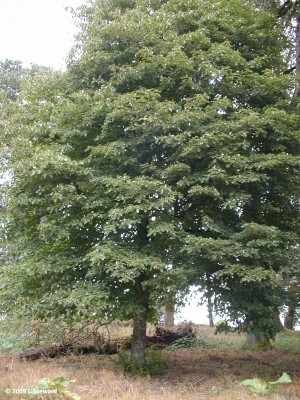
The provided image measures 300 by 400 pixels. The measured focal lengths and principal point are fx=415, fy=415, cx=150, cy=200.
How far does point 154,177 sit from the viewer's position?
29.8ft

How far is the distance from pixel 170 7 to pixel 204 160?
4622 mm

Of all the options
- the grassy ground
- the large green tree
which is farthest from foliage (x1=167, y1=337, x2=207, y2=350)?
the large green tree

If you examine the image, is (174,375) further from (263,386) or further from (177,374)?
(263,386)

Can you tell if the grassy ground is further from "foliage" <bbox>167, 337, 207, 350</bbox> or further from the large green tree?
the large green tree

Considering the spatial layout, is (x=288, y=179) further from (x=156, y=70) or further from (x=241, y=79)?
(x=156, y=70)

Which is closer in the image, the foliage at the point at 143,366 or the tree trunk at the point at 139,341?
the foliage at the point at 143,366

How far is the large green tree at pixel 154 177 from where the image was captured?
8242 mm

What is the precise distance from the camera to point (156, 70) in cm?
980

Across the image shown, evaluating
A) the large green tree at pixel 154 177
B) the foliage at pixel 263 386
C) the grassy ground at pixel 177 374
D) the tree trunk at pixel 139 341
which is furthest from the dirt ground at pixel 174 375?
the large green tree at pixel 154 177

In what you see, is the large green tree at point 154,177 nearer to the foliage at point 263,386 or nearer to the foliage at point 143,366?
the foliage at point 143,366

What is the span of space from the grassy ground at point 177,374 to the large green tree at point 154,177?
1.18 m

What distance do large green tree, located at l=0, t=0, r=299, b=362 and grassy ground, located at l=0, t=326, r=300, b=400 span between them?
46.5 inches

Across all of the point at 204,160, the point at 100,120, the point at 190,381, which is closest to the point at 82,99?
the point at 100,120

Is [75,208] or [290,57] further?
[290,57]
